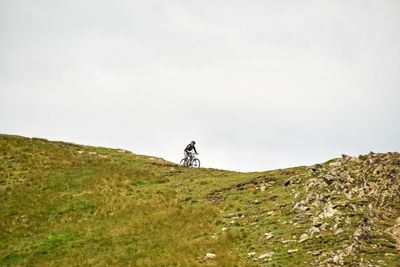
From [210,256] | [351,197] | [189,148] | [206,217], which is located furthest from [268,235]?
[189,148]

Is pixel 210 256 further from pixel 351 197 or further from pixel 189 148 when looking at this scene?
pixel 189 148

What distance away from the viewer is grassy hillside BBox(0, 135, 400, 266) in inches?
658

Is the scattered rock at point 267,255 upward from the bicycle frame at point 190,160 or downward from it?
downward

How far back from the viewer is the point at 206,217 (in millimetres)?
24938

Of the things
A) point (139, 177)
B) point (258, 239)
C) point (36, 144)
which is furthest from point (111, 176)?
point (258, 239)

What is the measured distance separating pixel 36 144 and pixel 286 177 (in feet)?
125

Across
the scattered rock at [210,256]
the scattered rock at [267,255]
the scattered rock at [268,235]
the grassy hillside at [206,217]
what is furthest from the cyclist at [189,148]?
the scattered rock at [267,255]

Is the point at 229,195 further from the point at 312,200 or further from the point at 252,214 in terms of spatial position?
the point at 312,200

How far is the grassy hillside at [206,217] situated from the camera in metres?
16.7

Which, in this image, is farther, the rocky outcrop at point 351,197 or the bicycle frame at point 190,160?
the bicycle frame at point 190,160

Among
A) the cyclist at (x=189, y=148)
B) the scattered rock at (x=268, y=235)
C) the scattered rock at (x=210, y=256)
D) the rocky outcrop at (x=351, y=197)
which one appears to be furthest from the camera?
the cyclist at (x=189, y=148)

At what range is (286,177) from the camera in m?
29.7

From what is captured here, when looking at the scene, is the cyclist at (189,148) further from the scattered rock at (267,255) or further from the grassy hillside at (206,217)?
the scattered rock at (267,255)

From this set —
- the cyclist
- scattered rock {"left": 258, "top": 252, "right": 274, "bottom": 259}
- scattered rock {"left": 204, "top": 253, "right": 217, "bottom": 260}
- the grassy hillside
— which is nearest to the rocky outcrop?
the grassy hillside
